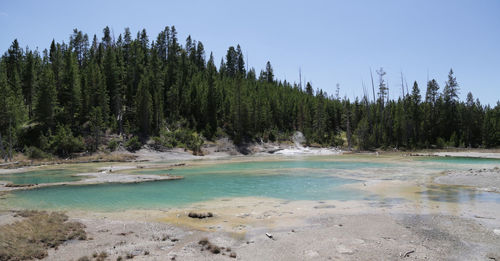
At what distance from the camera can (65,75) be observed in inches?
2950

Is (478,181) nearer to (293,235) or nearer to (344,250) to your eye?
(293,235)

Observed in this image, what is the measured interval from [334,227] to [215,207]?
25.0 feet

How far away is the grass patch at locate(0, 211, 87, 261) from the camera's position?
32.1 feet

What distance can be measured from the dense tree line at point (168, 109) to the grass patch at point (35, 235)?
4669 cm

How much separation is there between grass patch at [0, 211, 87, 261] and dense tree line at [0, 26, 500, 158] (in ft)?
Result: 153

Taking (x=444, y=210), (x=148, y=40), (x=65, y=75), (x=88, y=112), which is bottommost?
(x=444, y=210)

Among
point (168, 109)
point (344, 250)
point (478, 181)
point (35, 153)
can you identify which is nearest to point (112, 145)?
point (35, 153)

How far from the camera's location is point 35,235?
11297 mm

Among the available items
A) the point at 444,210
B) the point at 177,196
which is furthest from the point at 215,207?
the point at 444,210

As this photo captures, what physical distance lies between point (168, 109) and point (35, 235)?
76.7 meters

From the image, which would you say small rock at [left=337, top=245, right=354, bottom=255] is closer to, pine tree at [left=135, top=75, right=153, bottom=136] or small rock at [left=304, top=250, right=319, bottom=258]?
small rock at [left=304, top=250, right=319, bottom=258]

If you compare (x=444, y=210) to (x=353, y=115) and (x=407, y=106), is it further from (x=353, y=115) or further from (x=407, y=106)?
(x=353, y=115)

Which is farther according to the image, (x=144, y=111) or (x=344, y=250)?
(x=144, y=111)

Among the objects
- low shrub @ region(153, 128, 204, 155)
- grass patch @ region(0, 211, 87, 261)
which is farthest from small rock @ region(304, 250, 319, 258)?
low shrub @ region(153, 128, 204, 155)
